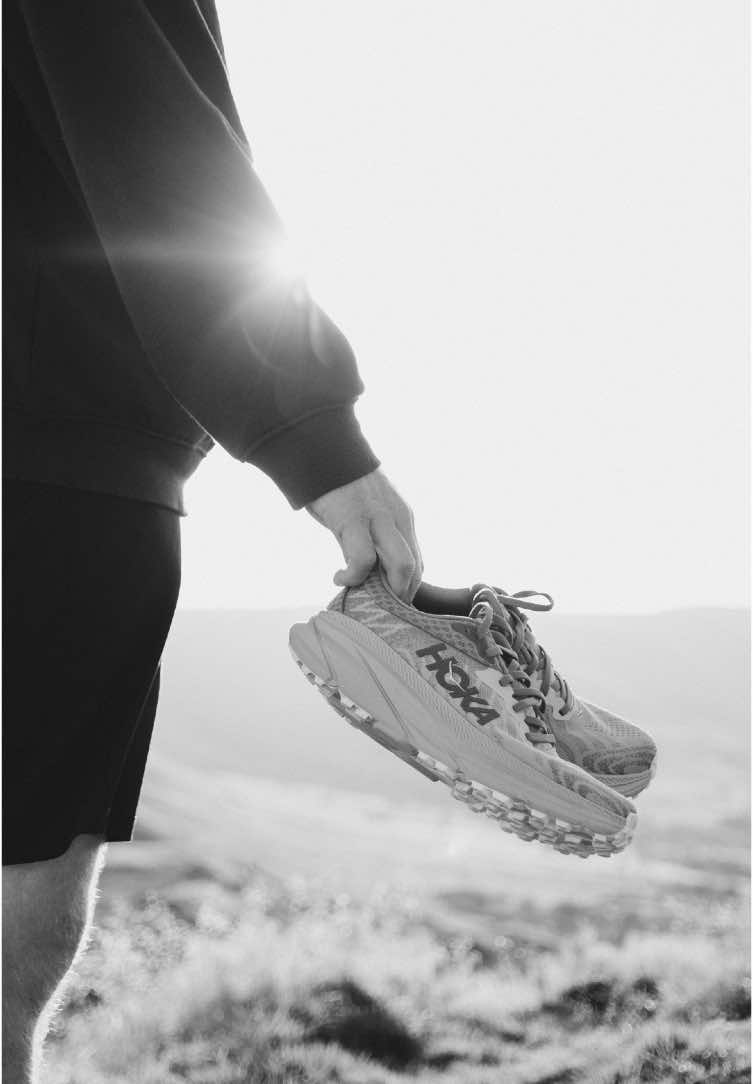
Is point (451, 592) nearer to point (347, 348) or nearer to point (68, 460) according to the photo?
point (347, 348)

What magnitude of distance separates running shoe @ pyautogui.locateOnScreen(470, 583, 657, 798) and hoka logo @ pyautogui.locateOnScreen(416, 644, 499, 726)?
0.39 feet

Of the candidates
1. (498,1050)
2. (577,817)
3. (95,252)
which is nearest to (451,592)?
(577,817)

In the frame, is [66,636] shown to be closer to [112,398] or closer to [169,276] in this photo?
[112,398]

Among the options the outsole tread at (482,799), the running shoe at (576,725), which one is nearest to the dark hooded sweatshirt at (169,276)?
the outsole tread at (482,799)

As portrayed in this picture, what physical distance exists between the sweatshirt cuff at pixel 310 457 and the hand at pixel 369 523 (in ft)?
0.06

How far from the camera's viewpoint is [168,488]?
129cm

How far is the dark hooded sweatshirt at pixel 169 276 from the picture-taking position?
3.58 feet

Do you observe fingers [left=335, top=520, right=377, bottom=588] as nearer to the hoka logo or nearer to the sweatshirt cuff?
the sweatshirt cuff

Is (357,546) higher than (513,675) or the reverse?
higher

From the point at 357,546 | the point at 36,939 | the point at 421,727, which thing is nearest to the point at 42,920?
the point at 36,939

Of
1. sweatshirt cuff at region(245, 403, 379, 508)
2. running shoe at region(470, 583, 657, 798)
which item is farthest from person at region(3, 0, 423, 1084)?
running shoe at region(470, 583, 657, 798)

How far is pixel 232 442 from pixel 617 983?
480cm

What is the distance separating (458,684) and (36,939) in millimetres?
677

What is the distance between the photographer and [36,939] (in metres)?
1.26
